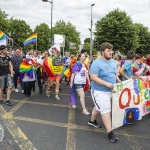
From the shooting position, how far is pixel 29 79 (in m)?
6.78

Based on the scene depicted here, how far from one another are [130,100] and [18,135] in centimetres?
229

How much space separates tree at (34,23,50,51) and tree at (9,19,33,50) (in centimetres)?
463

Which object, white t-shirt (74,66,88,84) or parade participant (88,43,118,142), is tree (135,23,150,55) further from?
parade participant (88,43,118,142)

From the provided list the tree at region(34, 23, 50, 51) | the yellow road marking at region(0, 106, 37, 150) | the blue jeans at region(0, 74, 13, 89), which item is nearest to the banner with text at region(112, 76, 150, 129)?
the yellow road marking at region(0, 106, 37, 150)

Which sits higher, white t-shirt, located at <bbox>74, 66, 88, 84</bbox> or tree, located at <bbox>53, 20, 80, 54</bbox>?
tree, located at <bbox>53, 20, 80, 54</bbox>

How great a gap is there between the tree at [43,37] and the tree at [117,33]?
30836mm

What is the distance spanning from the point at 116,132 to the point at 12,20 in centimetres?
5339

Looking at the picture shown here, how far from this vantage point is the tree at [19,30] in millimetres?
49672

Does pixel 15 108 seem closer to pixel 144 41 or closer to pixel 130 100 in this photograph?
pixel 130 100

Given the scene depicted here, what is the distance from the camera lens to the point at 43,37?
5656 centimetres

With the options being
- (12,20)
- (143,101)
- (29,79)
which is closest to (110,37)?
(29,79)

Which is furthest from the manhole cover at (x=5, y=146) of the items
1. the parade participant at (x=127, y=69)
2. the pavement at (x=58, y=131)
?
the parade participant at (x=127, y=69)

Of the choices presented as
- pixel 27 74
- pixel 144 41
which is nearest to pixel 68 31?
pixel 144 41

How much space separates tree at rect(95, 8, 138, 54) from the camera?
26750mm
